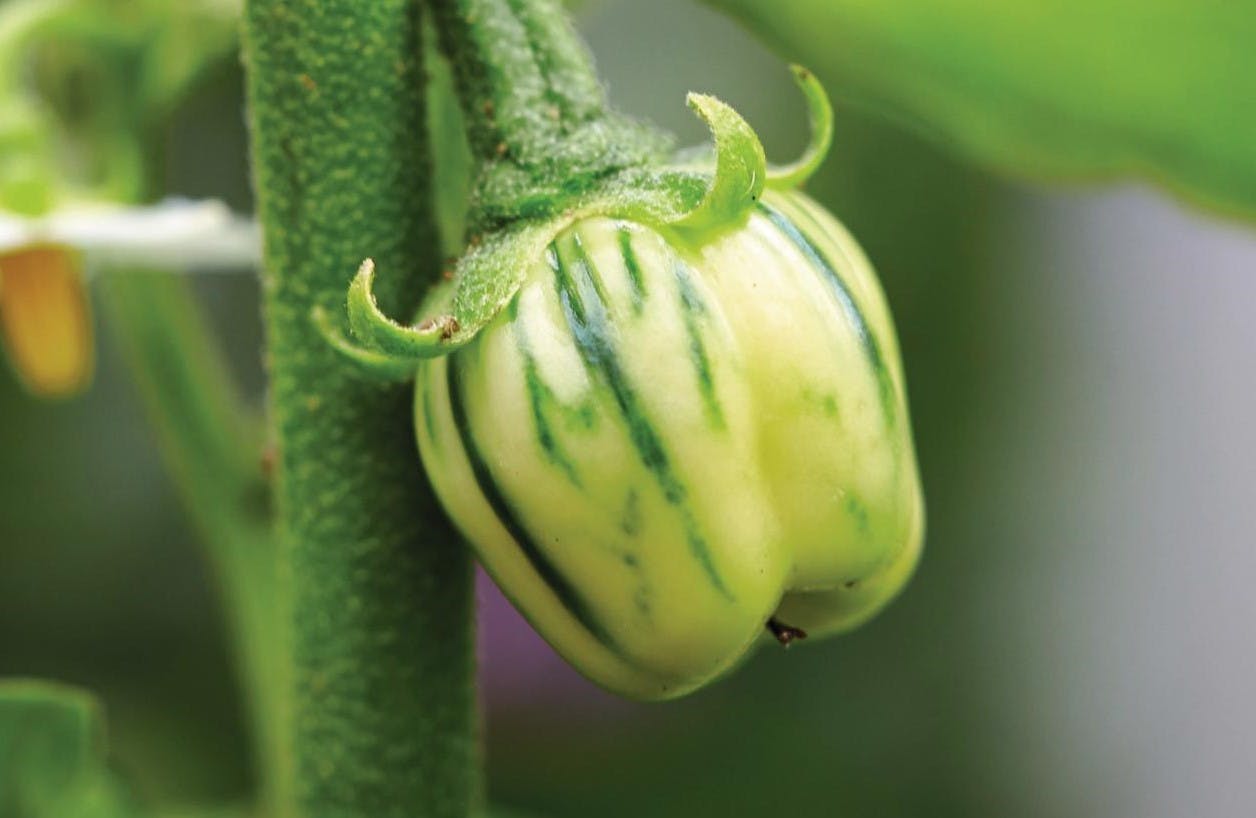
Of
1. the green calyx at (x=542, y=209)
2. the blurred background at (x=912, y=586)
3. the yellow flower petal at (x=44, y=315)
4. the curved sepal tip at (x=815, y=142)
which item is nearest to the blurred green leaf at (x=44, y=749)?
the yellow flower petal at (x=44, y=315)

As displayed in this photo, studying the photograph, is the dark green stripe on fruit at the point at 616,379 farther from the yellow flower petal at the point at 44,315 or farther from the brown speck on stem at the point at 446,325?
the yellow flower petal at the point at 44,315

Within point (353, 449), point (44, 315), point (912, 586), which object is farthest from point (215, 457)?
point (912, 586)

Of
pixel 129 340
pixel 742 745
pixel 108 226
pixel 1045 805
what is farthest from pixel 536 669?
pixel 108 226

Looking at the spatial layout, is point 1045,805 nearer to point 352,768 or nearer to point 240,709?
point 240,709

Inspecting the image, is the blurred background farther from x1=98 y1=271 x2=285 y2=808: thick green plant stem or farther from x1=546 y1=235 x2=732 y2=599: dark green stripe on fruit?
x1=546 y1=235 x2=732 y2=599: dark green stripe on fruit

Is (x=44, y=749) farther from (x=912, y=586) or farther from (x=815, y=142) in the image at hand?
(x=912, y=586)
